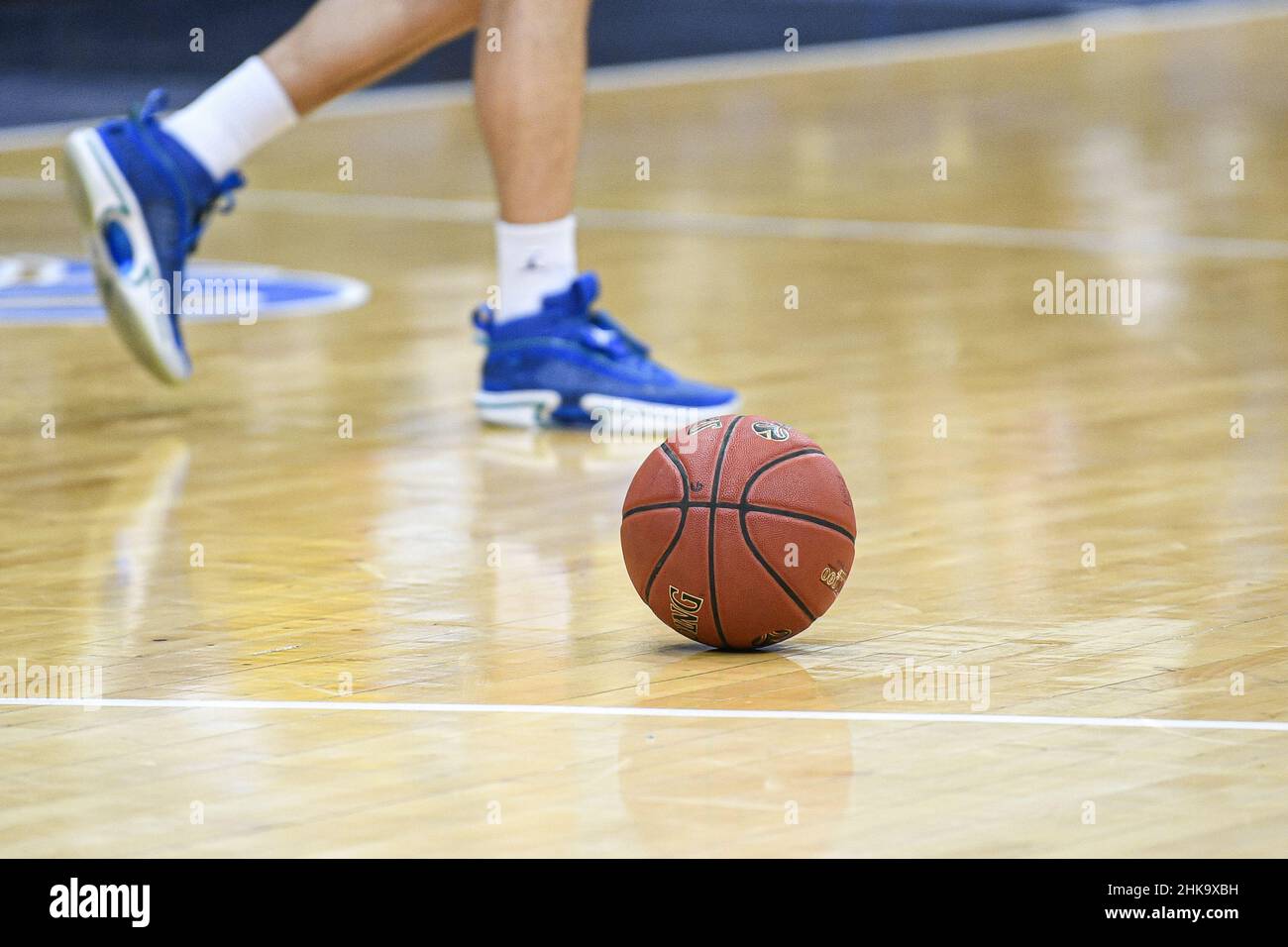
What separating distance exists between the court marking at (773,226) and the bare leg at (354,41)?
8.58 feet

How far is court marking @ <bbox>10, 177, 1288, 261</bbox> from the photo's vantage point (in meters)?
6.93

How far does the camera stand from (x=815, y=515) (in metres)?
3.00

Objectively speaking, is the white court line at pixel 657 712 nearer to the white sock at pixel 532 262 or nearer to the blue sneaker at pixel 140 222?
the blue sneaker at pixel 140 222

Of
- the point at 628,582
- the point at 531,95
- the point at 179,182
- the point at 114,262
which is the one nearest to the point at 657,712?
the point at 628,582

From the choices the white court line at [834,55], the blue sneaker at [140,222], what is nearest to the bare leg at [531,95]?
the blue sneaker at [140,222]

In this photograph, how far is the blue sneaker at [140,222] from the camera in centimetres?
463

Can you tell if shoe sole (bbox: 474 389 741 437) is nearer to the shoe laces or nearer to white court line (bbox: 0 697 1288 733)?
the shoe laces

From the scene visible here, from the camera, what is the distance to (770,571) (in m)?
2.94

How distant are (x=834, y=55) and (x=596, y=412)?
11039 mm

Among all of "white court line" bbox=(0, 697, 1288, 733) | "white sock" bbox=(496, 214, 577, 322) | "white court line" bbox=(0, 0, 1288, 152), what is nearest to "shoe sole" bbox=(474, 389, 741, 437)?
"white sock" bbox=(496, 214, 577, 322)

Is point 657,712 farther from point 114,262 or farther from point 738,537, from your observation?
point 114,262
